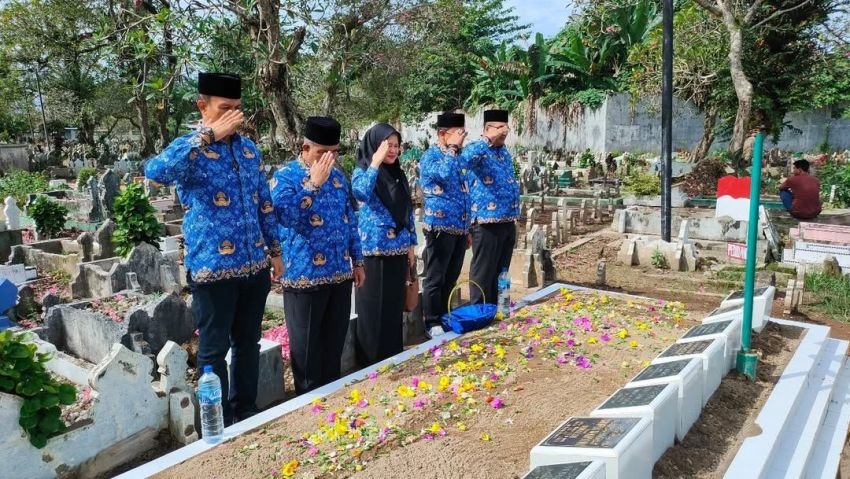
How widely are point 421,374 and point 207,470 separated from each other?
1.38 m

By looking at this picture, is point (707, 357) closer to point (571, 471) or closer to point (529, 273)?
point (571, 471)

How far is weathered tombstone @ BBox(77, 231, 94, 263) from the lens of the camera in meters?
7.95

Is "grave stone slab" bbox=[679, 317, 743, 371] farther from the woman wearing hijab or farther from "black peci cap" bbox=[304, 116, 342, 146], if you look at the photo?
"black peci cap" bbox=[304, 116, 342, 146]

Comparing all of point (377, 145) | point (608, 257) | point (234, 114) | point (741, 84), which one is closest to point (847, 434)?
point (377, 145)

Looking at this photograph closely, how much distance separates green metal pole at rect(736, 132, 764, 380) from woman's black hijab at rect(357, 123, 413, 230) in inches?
82.6

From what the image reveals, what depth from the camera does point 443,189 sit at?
15.8 feet

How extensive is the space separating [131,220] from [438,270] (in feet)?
12.4

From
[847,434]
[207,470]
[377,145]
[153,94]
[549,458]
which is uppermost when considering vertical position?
[153,94]

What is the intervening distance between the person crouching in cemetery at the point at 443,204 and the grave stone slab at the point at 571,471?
2.53 meters

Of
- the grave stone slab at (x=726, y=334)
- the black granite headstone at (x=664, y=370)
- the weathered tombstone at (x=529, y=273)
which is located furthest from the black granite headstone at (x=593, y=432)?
the weathered tombstone at (x=529, y=273)

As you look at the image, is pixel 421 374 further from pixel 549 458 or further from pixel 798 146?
pixel 798 146

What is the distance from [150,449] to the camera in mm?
3219

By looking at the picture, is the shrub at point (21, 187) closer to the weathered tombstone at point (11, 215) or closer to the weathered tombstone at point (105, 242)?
the weathered tombstone at point (11, 215)

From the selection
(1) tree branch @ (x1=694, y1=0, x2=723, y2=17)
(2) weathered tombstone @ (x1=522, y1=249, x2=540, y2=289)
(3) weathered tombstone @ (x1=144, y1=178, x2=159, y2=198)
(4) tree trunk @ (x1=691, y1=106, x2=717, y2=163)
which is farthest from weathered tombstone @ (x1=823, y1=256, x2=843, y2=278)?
(3) weathered tombstone @ (x1=144, y1=178, x2=159, y2=198)
